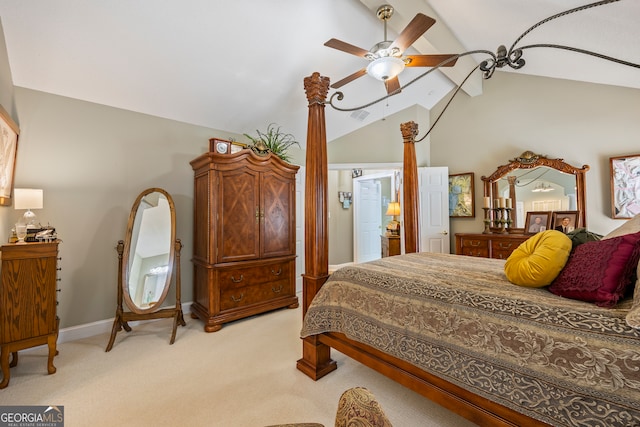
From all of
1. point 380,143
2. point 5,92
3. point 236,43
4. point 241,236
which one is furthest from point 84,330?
point 380,143

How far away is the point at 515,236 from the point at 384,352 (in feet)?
10.6

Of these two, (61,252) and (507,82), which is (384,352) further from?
(507,82)

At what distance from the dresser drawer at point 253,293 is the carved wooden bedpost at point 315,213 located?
1210 mm

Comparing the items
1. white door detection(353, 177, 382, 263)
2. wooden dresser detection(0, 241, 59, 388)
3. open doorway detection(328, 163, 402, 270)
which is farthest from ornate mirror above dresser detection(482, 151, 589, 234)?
wooden dresser detection(0, 241, 59, 388)

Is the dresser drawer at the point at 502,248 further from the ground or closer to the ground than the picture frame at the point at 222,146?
closer to the ground

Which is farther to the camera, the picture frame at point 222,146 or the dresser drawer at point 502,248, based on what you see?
the dresser drawer at point 502,248

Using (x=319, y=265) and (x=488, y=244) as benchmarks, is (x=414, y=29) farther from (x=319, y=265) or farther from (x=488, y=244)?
(x=488, y=244)

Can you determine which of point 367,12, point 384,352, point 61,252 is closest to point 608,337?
point 384,352

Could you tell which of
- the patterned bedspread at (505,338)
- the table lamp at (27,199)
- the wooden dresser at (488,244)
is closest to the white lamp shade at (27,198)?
the table lamp at (27,199)

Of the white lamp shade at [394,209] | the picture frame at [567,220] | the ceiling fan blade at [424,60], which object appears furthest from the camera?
the white lamp shade at [394,209]

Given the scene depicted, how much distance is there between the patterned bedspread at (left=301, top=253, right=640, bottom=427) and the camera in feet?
3.04

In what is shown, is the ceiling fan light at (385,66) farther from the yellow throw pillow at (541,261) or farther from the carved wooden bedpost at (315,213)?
the yellow throw pillow at (541,261)

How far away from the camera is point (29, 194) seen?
7.16ft

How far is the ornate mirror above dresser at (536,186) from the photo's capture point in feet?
11.7
